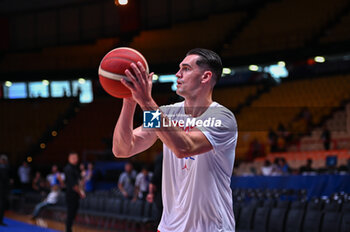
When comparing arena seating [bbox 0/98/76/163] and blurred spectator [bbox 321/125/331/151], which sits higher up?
arena seating [bbox 0/98/76/163]

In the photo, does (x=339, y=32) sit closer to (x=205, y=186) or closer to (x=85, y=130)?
(x=85, y=130)

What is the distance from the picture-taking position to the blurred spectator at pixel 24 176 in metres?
21.2

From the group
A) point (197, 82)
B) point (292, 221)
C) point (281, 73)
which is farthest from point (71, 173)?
point (281, 73)

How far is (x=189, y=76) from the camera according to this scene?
253 cm

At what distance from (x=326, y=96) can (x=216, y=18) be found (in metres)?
6.78

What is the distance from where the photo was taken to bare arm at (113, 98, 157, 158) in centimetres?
242

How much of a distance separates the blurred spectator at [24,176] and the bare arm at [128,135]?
19.7 m

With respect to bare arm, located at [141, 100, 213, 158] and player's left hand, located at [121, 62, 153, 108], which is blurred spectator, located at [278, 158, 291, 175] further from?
player's left hand, located at [121, 62, 153, 108]

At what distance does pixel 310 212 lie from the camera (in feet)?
22.4

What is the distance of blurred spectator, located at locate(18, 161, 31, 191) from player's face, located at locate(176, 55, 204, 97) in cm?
1987

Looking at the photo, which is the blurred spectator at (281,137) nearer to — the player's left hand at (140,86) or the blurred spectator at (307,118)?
→ the blurred spectator at (307,118)

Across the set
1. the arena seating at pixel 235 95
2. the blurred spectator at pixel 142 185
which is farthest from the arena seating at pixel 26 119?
the blurred spectator at pixel 142 185

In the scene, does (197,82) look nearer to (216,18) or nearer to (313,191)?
(313,191)

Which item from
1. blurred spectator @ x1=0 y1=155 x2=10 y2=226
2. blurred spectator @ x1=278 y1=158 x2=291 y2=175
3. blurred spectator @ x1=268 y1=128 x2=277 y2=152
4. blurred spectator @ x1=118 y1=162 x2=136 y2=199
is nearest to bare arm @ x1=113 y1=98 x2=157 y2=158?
blurred spectator @ x1=0 y1=155 x2=10 y2=226
